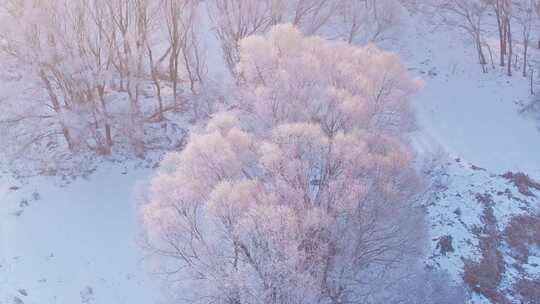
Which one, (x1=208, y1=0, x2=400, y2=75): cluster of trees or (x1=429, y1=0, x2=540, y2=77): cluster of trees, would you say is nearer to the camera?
(x1=208, y1=0, x2=400, y2=75): cluster of trees

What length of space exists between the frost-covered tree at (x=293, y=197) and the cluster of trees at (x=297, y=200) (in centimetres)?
3

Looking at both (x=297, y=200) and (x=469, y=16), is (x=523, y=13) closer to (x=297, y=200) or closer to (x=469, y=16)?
(x=469, y=16)

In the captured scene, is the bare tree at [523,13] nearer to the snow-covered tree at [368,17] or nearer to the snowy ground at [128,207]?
the snowy ground at [128,207]

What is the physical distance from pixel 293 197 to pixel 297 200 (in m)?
0.13

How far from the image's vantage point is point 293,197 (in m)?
14.4

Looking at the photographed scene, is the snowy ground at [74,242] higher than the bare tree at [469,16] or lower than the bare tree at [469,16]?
lower

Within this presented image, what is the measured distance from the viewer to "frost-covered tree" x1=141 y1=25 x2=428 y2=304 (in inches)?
547

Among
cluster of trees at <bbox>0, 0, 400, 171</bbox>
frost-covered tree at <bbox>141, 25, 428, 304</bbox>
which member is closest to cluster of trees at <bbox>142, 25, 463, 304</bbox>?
frost-covered tree at <bbox>141, 25, 428, 304</bbox>

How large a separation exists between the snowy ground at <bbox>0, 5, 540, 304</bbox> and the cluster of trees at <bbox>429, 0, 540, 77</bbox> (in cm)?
170

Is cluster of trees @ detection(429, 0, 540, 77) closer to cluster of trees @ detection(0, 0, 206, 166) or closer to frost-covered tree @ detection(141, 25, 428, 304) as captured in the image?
frost-covered tree @ detection(141, 25, 428, 304)

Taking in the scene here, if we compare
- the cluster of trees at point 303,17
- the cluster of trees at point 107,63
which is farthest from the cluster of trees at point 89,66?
the cluster of trees at point 303,17

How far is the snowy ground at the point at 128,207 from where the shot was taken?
17.2m

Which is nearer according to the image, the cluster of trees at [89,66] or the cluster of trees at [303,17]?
the cluster of trees at [89,66]

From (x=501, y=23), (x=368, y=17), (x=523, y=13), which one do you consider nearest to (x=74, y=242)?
(x=368, y=17)
